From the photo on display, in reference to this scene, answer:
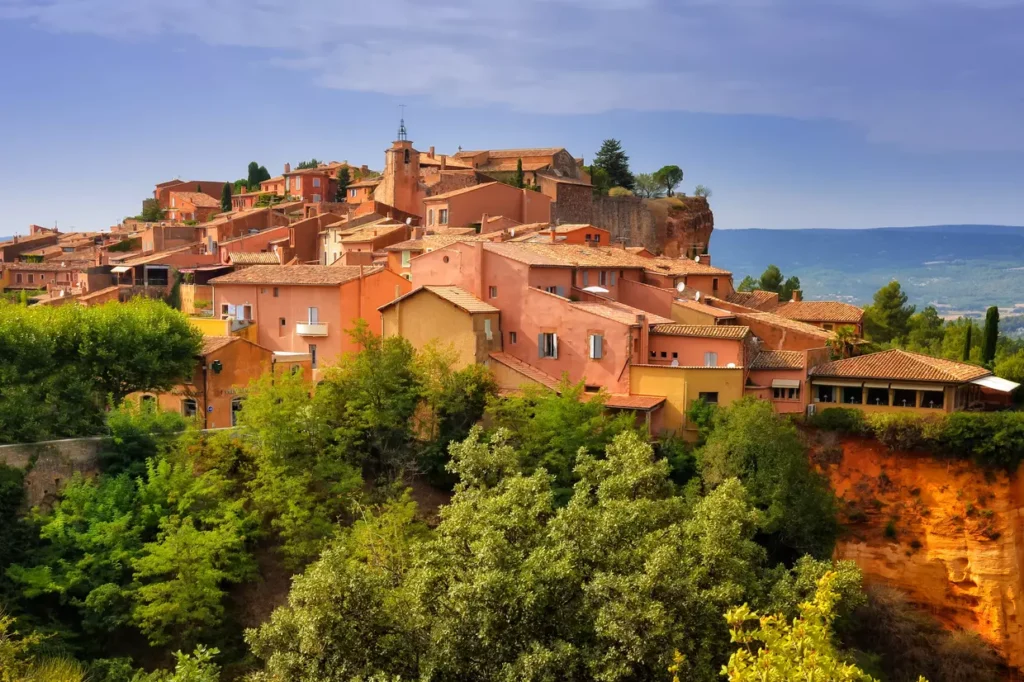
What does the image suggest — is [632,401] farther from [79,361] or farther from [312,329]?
[79,361]

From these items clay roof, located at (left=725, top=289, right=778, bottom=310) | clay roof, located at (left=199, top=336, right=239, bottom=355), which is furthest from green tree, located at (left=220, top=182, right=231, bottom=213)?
clay roof, located at (left=725, top=289, right=778, bottom=310)

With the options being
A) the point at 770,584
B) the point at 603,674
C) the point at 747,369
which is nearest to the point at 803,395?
the point at 747,369

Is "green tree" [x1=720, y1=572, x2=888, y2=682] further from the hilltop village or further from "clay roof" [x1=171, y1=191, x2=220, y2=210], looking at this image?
"clay roof" [x1=171, y1=191, x2=220, y2=210]

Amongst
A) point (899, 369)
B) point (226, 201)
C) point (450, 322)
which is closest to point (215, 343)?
point (450, 322)

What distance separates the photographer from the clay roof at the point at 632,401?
30.9 meters

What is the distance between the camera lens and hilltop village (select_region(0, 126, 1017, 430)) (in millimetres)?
32031

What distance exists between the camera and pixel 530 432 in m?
29.6

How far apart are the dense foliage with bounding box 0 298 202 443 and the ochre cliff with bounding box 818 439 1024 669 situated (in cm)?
2058

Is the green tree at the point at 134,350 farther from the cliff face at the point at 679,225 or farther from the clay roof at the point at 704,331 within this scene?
the cliff face at the point at 679,225

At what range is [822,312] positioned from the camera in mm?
41469

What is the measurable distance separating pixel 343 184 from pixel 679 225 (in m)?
23.7

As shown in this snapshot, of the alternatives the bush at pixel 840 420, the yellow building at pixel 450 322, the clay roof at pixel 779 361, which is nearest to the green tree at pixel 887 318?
the clay roof at pixel 779 361

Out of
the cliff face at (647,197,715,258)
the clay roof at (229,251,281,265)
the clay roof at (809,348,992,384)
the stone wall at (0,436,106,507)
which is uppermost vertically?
the cliff face at (647,197,715,258)

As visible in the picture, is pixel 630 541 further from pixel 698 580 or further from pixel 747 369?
pixel 747 369
